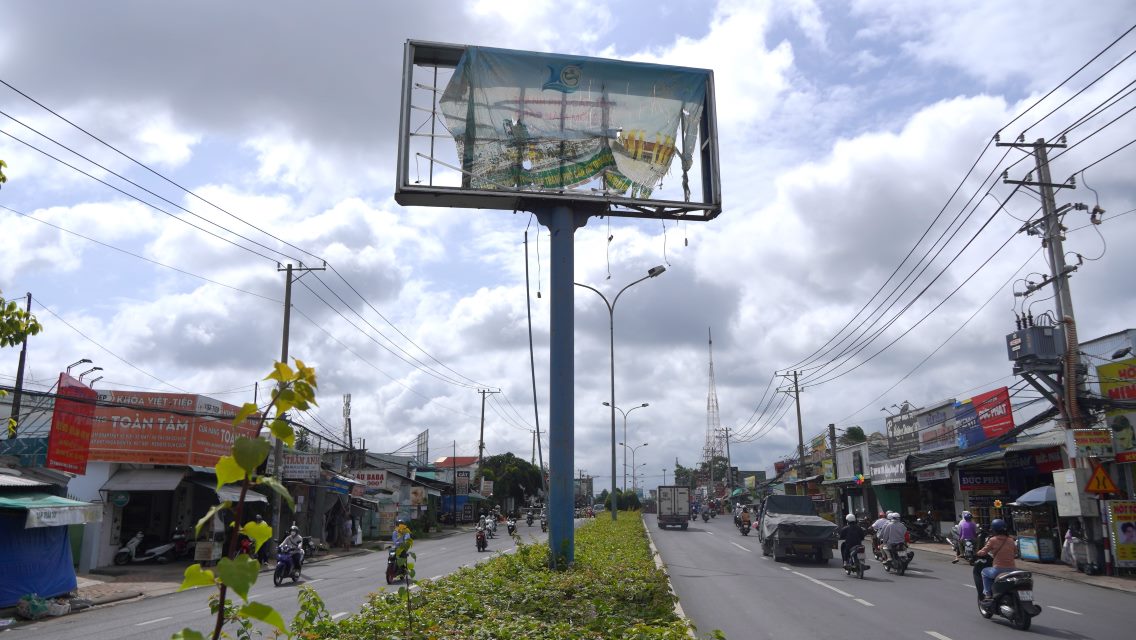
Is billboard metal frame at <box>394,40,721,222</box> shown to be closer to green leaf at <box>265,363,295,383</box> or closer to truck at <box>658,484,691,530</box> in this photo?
green leaf at <box>265,363,295,383</box>

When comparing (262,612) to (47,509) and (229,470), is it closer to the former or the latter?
(229,470)

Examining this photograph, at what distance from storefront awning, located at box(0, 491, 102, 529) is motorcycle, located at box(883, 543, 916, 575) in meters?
18.1

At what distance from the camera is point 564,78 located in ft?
38.6

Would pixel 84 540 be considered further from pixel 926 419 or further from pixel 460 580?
pixel 926 419

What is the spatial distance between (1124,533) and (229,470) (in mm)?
20644

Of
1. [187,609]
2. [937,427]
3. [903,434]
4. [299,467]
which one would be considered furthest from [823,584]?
[903,434]

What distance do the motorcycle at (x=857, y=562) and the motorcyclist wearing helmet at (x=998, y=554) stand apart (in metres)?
6.06

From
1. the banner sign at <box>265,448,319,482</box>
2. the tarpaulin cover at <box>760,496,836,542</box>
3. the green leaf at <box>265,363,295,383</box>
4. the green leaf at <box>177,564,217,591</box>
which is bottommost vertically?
the tarpaulin cover at <box>760,496,836,542</box>

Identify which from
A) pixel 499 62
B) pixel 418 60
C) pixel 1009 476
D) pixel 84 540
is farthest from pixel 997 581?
pixel 84 540

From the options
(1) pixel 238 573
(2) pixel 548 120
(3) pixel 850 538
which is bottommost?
(3) pixel 850 538

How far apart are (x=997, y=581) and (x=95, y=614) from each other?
16.1 metres

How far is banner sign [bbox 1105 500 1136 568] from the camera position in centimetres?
1742

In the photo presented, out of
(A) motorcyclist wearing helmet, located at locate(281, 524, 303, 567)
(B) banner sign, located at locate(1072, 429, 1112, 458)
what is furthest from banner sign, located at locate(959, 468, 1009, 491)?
(A) motorcyclist wearing helmet, located at locate(281, 524, 303, 567)

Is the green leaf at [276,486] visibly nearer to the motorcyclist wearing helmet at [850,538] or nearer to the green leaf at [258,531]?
the green leaf at [258,531]
